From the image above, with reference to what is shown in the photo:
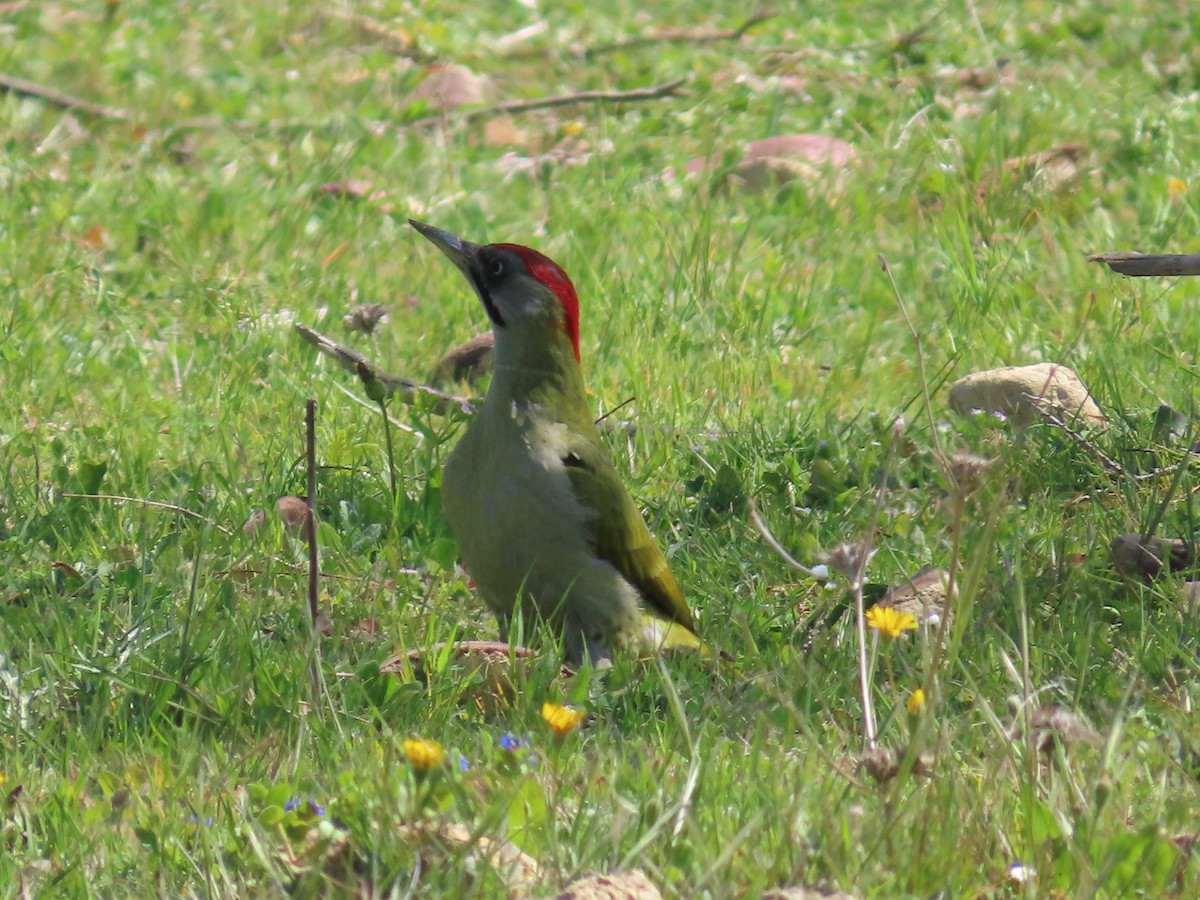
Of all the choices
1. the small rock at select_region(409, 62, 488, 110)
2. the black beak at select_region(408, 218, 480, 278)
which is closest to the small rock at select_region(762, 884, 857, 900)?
the black beak at select_region(408, 218, 480, 278)

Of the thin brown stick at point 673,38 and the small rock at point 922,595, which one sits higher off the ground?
the thin brown stick at point 673,38

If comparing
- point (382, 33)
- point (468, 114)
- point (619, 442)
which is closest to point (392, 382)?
point (619, 442)

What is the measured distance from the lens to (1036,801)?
2705 millimetres

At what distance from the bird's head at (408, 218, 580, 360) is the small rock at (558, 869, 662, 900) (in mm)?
1884

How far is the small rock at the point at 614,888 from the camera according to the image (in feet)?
7.80

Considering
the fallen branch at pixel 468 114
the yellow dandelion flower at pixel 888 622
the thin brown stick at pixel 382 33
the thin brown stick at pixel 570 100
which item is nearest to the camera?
the yellow dandelion flower at pixel 888 622

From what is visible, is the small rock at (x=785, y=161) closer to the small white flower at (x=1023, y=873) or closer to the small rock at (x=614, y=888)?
the small white flower at (x=1023, y=873)

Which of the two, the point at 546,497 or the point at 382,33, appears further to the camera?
the point at 382,33

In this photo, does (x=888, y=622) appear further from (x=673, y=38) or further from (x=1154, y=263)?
(x=673, y=38)

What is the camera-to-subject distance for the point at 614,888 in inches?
94.8

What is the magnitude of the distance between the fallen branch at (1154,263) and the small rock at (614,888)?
170 centimetres

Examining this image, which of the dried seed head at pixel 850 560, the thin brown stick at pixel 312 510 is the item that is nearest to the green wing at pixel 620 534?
the thin brown stick at pixel 312 510

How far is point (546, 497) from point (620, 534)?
21 centimetres

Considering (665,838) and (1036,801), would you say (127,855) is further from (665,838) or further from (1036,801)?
(1036,801)
